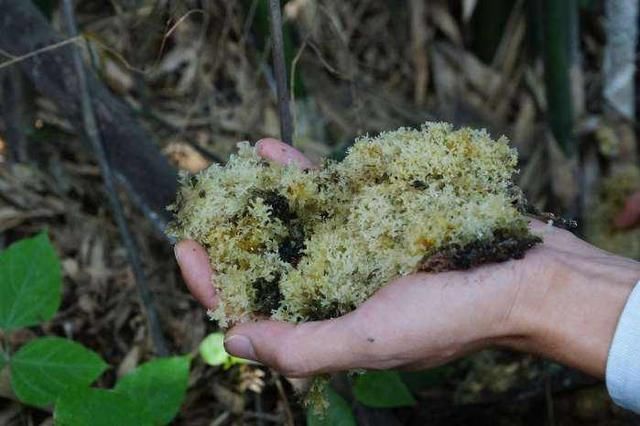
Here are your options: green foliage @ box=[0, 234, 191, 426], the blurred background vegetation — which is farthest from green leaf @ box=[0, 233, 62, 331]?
the blurred background vegetation

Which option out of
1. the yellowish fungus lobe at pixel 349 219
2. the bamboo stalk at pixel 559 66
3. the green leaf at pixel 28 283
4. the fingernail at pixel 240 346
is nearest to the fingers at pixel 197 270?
the yellowish fungus lobe at pixel 349 219

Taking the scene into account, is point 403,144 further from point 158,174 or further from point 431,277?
point 158,174

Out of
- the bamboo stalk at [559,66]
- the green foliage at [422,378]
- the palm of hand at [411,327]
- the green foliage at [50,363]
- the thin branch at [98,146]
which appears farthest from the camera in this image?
Result: the bamboo stalk at [559,66]

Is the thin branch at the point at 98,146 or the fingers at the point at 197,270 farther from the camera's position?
the thin branch at the point at 98,146

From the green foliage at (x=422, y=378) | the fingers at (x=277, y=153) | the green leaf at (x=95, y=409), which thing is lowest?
the green foliage at (x=422, y=378)

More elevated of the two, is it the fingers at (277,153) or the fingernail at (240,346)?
the fingers at (277,153)

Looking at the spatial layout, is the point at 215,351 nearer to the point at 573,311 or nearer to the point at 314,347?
the point at 314,347

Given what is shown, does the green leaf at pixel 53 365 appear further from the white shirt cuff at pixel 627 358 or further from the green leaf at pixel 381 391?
the white shirt cuff at pixel 627 358
